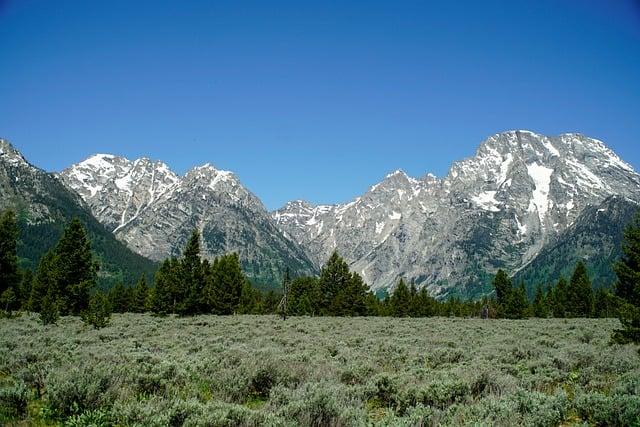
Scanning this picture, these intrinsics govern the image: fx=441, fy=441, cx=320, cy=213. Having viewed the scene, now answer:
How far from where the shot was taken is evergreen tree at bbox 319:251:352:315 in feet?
254

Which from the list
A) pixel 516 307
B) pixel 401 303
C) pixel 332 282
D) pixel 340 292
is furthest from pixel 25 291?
pixel 516 307

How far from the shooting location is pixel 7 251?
4166 cm

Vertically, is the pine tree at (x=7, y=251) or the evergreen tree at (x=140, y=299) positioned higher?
the pine tree at (x=7, y=251)

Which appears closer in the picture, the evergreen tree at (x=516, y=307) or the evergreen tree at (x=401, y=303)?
the evergreen tree at (x=516, y=307)

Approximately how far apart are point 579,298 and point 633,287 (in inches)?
2843

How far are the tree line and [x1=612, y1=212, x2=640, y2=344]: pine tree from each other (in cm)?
4

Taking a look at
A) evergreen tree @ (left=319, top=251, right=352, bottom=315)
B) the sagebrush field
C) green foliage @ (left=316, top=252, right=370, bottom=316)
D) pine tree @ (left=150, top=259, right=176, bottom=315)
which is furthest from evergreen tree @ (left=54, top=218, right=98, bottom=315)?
evergreen tree @ (left=319, top=251, right=352, bottom=315)

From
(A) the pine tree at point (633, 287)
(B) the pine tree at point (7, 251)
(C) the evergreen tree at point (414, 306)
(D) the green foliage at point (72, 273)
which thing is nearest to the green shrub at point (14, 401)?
(A) the pine tree at point (633, 287)

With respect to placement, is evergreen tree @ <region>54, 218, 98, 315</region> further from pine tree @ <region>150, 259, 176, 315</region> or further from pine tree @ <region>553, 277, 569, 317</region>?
pine tree @ <region>553, 277, 569, 317</region>

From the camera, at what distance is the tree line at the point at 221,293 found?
29133mm

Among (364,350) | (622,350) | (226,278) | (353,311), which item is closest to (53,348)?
(364,350)

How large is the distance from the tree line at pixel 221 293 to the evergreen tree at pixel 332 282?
181mm

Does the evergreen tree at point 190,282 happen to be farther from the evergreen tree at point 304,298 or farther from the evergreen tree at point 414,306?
the evergreen tree at point 414,306

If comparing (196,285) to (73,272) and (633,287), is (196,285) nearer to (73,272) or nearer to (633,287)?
(73,272)
